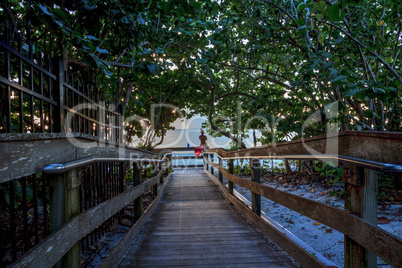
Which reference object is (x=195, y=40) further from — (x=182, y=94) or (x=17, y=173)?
(x=17, y=173)

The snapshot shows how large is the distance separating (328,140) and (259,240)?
155 cm

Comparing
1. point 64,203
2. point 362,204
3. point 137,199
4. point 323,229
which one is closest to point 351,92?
point 362,204

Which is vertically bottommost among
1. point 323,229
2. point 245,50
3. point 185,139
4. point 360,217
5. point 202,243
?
point 323,229

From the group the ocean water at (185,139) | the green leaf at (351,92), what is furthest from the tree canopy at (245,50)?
the ocean water at (185,139)

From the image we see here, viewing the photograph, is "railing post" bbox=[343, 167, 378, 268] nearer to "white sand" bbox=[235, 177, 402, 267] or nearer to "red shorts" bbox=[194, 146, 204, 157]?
"white sand" bbox=[235, 177, 402, 267]

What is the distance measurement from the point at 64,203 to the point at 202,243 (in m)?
1.71

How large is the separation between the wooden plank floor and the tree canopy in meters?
1.73

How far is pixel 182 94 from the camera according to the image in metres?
8.77

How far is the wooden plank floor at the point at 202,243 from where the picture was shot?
2229 mm

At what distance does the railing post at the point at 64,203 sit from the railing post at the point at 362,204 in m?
1.64

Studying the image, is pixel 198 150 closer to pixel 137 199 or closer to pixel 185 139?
pixel 185 139

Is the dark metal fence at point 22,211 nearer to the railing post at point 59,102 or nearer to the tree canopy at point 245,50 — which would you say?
the railing post at point 59,102

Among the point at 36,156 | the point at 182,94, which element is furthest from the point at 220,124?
the point at 36,156

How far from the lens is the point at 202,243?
2678 millimetres
